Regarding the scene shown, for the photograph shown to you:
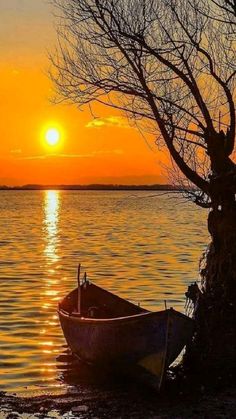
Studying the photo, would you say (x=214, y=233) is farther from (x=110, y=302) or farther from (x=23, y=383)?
(x=23, y=383)

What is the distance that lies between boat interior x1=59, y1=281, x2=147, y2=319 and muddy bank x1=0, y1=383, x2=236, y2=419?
349 centimetres

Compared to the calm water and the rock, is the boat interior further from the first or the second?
the rock

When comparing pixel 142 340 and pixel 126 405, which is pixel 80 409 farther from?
pixel 142 340

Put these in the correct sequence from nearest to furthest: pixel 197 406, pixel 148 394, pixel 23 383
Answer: pixel 197 406 → pixel 148 394 → pixel 23 383

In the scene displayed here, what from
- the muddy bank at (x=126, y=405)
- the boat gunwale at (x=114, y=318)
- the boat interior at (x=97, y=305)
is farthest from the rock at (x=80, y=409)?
the boat interior at (x=97, y=305)

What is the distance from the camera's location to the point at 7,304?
1021 inches

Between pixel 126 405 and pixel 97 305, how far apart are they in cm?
582

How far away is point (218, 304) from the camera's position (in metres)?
16.0

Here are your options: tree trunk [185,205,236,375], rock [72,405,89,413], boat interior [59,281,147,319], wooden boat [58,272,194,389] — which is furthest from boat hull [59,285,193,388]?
boat interior [59,281,147,319]

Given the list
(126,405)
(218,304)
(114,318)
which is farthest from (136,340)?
(218,304)

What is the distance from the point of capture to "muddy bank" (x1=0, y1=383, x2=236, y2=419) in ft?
42.6

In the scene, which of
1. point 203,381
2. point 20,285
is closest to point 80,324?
point 203,381

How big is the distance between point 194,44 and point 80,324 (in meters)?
6.66

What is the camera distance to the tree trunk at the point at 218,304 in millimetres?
15406
